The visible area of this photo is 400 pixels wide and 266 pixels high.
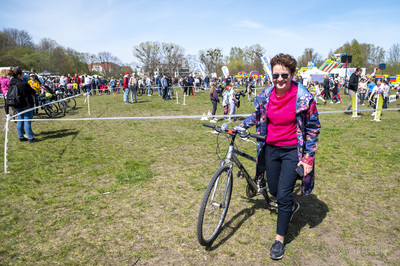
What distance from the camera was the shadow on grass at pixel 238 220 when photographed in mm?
3417

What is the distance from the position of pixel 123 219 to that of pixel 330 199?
3.44m

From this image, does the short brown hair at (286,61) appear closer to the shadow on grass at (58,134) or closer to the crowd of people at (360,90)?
the shadow on grass at (58,134)

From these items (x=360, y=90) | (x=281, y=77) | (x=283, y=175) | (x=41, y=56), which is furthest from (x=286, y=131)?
(x=41, y=56)

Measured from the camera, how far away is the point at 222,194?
3369 millimetres

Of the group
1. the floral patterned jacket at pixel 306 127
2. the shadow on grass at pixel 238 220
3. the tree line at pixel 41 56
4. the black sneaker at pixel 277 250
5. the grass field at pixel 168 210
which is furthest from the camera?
the tree line at pixel 41 56

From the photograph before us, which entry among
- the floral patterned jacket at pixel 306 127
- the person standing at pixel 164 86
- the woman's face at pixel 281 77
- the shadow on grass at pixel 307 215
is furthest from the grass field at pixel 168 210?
the person standing at pixel 164 86

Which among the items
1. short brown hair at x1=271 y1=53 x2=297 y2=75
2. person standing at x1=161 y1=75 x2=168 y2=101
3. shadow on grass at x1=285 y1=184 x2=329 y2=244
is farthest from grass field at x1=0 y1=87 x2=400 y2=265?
person standing at x1=161 y1=75 x2=168 y2=101

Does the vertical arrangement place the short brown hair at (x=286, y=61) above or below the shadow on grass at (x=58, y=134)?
above

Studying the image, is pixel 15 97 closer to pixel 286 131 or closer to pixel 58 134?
pixel 58 134

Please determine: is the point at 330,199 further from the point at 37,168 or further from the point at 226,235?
the point at 37,168

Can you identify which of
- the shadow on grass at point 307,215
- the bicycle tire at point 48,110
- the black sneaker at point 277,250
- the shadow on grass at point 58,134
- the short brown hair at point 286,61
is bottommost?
the shadow on grass at point 307,215

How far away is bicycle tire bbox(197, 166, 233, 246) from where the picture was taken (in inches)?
119

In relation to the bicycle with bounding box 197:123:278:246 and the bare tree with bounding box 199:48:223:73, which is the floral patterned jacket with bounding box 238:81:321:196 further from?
the bare tree with bounding box 199:48:223:73

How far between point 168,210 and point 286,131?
2.28 metres
